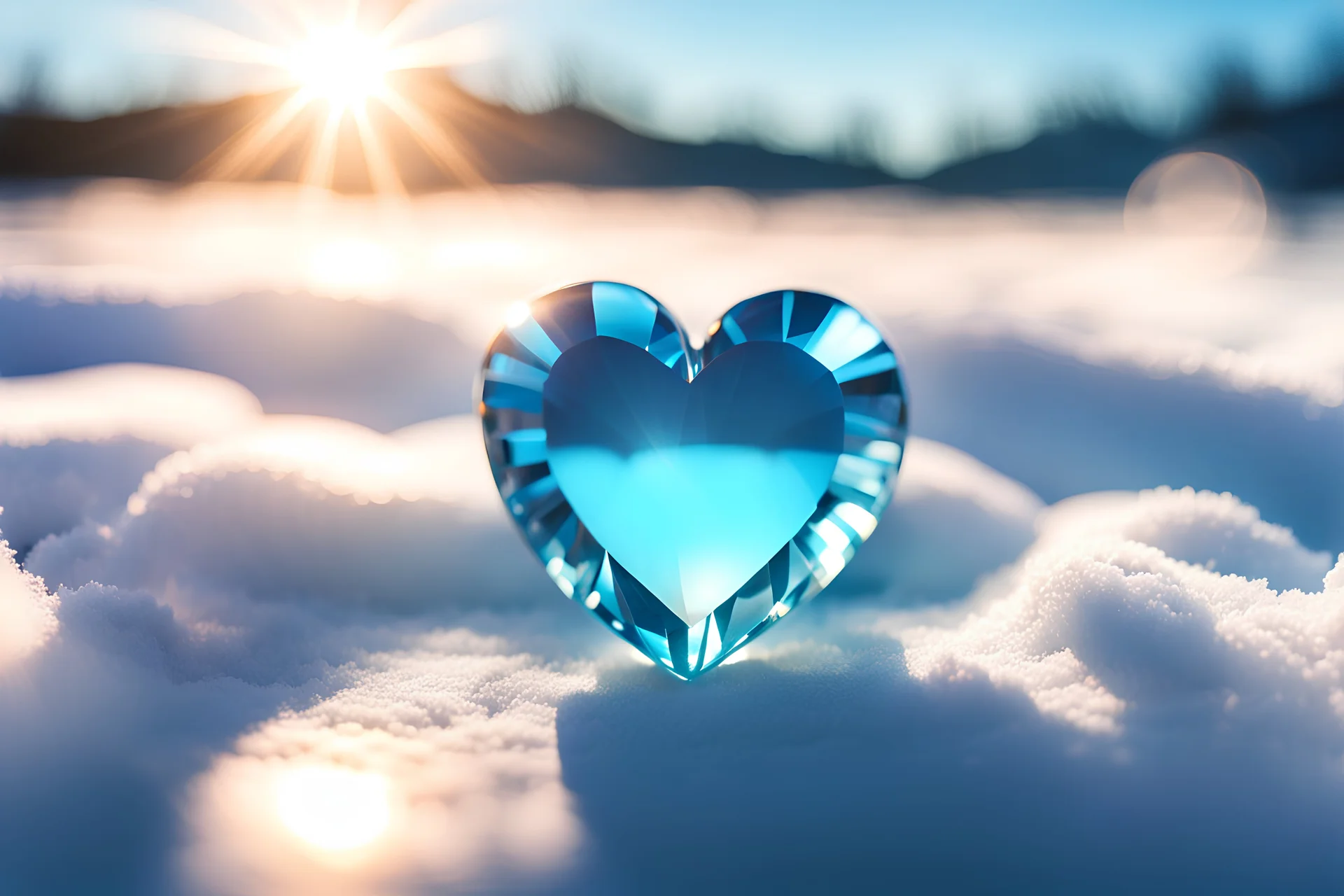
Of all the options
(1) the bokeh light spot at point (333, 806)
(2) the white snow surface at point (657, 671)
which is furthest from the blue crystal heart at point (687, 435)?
(1) the bokeh light spot at point (333, 806)

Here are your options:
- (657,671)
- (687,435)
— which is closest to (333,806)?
(657,671)

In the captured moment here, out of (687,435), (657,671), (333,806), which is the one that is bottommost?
(333,806)

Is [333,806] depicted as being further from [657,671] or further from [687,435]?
A: [687,435]

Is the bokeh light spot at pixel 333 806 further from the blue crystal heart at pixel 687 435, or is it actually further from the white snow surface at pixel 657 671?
the blue crystal heart at pixel 687 435

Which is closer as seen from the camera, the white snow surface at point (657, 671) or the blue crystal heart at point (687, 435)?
the white snow surface at point (657, 671)

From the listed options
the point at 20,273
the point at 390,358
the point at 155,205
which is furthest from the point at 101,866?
the point at 155,205

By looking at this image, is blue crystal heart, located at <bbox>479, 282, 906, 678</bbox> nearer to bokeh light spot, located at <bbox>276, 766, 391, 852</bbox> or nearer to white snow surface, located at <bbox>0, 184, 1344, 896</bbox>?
white snow surface, located at <bbox>0, 184, 1344, 896</bbox>

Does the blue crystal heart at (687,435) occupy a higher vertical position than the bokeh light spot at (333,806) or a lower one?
higher

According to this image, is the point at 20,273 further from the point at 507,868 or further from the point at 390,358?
the point at 507,868

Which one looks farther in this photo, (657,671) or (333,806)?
(657,671)
